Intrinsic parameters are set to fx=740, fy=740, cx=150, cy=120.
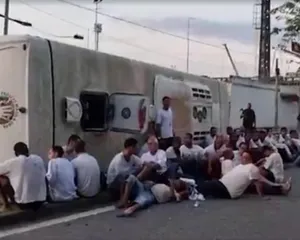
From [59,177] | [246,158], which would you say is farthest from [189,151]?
[59,177]

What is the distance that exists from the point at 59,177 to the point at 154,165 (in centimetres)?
209

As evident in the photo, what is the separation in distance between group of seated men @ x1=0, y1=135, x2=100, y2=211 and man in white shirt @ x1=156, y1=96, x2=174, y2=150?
3.89m

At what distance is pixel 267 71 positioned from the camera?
48406 millimetres

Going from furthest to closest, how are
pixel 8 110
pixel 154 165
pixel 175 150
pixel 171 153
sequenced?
pixel 175 150
pixel 171 153
pixel 154 165
pixel 8 110

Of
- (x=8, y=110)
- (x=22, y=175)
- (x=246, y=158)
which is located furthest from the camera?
(x=246, y=158)

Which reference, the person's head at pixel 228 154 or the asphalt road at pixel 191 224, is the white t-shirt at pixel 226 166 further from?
the asphalt road at pixel 191 224

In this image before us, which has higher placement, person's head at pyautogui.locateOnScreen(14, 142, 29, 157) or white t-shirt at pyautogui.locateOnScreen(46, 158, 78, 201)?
person's head at pyautogui.locateOnScreen(14, 142, 29, 157)

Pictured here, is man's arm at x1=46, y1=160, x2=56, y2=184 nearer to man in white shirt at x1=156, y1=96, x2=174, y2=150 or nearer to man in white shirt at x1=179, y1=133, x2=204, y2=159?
man in white shirt at x1=179, y1=133, x2=204, y2=159

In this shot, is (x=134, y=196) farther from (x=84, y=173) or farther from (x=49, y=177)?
(x=49, y=177)

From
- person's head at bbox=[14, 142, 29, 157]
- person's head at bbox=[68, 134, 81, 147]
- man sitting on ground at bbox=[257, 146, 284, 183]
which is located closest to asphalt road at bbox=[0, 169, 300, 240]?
person's head at bbox=[14, 142, 29, 157]

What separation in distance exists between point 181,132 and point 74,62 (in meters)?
5.64

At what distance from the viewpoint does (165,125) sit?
16.5 m

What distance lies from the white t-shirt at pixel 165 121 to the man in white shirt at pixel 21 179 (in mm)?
5816

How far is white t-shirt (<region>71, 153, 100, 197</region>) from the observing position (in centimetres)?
1229
